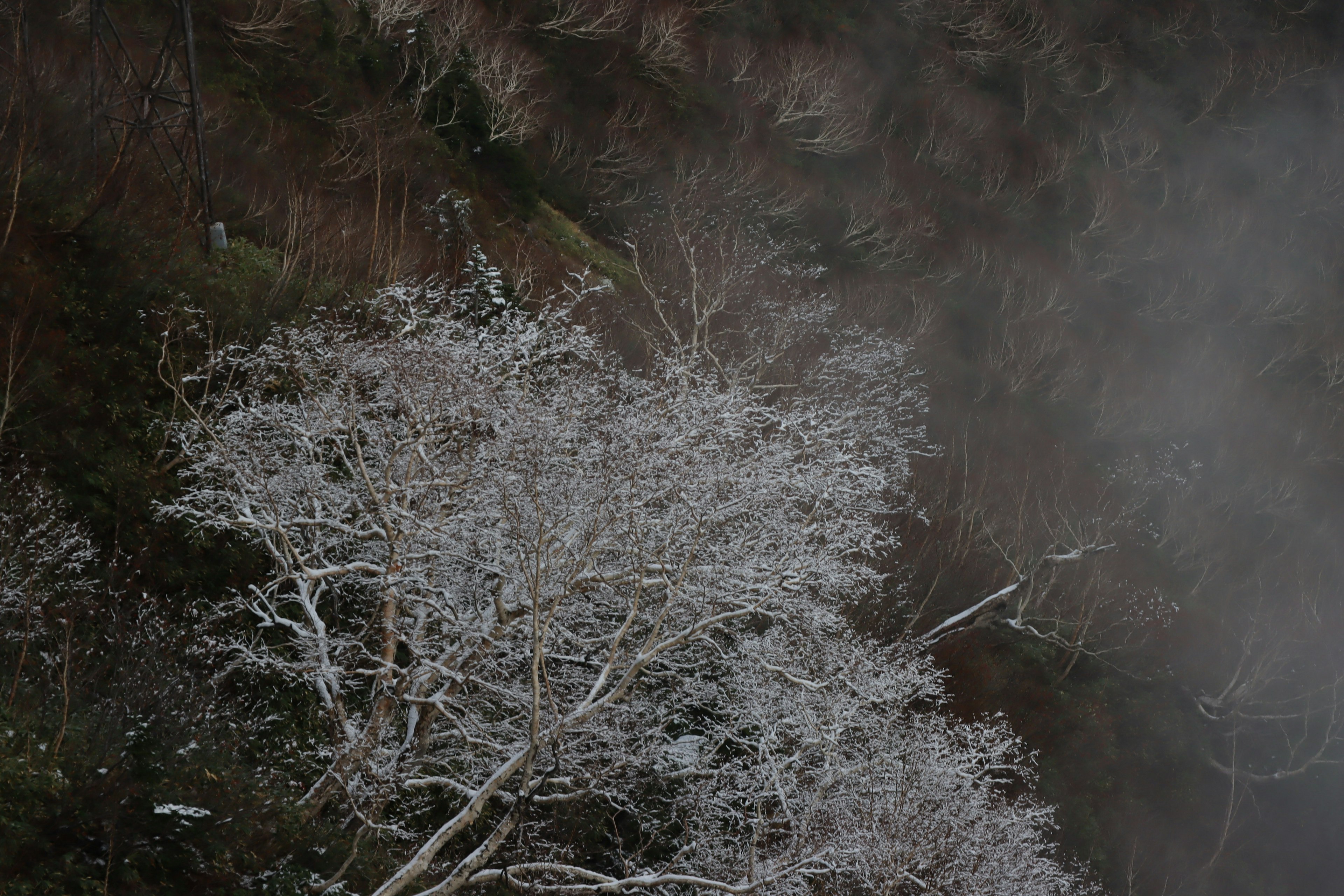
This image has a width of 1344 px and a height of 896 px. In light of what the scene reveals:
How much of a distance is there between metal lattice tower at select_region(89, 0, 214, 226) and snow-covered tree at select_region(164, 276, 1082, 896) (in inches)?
131

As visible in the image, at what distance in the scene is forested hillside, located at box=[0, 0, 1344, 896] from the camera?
933cm

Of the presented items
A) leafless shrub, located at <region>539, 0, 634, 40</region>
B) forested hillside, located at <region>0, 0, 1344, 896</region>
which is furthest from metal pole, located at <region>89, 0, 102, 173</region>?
leafless shrub, located at <region>539, 0, 634, 40</region>

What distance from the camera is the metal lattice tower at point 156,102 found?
12242 mm

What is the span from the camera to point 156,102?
16.6m

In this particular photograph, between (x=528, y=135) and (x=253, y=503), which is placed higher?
(x=528, y=135)

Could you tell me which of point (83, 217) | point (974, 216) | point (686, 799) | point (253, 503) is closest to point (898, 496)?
point (686, 799)

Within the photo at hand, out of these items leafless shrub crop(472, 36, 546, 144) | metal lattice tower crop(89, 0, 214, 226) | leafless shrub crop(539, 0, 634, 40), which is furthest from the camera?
leafless shrub crop(539, 0, 634, 40)

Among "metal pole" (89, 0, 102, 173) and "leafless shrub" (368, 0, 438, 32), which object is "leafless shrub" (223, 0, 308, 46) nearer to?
"leafless shrub" (368, 0, 438, 32)

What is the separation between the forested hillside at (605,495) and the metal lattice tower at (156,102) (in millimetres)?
264

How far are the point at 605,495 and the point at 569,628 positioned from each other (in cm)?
364

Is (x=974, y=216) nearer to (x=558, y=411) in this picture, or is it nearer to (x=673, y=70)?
(x=673, y=70)

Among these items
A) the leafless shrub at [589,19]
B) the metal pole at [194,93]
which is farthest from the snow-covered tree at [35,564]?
the leafless shrub at [589,19]

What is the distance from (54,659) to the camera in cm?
783

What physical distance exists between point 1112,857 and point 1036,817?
893cm
